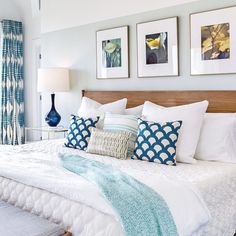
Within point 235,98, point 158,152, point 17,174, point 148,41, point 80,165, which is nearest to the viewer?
point 17,174

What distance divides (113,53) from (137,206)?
2.57 meters

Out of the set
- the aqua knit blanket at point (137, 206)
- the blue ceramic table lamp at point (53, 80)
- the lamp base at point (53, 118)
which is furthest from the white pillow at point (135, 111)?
the aqua knit blanket at point (137, 206)

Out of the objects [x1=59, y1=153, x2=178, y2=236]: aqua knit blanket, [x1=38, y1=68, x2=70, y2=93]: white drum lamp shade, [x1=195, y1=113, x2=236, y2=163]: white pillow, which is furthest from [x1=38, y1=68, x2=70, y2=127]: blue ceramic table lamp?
[x1=59, y1=153, x2=178, y2=236]: aqua knit blanket

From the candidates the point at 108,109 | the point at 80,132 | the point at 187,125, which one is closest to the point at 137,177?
the point at 187,125

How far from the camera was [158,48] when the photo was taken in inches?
141

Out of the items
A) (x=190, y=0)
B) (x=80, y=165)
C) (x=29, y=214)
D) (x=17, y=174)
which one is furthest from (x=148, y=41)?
(x=29, y=214)

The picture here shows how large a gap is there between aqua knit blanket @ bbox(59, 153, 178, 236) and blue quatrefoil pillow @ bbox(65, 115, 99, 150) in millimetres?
1288

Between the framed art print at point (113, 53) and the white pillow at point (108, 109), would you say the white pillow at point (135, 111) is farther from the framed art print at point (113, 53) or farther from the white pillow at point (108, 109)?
the framed art print at point (113, 53)

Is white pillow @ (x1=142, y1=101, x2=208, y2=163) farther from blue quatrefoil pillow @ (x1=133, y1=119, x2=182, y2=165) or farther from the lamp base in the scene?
the lamp base

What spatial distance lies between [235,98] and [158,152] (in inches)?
33.7

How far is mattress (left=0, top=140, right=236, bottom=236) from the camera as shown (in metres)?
1.80

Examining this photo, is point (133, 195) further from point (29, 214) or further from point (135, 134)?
point (135, 134)

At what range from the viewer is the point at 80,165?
99.5 inches

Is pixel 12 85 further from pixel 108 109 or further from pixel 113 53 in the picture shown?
pixel 108 109
